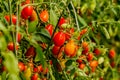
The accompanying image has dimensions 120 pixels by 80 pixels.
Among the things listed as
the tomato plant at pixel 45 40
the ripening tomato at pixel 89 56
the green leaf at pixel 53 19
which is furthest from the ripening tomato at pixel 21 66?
the ripening tomato at pixel 89 56

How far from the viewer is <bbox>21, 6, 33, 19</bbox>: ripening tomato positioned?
1.65 m

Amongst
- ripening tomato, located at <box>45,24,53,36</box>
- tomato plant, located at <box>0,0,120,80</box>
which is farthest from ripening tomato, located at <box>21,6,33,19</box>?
ripening tomato, located at <box>45,24,53,36</box>

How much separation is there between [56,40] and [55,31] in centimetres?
8

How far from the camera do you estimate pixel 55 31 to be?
1.74m

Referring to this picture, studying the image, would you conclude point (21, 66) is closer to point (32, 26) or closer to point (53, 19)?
point (32, 26)

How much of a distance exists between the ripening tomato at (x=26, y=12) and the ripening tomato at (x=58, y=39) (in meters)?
0.13

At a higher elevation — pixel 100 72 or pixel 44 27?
pixel 44 27

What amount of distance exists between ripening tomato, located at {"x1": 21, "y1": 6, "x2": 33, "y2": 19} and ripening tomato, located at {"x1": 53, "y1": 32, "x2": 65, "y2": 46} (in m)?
0.13

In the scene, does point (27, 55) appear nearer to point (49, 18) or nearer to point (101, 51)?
point (49, 18)

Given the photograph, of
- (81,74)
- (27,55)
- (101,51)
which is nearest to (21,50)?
(27,55)

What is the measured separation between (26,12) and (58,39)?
17 centimetres

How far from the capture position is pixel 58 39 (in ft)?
5.29

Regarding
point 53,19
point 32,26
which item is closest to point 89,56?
A: point 53,19

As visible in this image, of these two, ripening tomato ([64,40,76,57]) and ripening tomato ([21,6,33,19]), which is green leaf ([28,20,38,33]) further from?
ripening tomato ([64,40,76,57])
